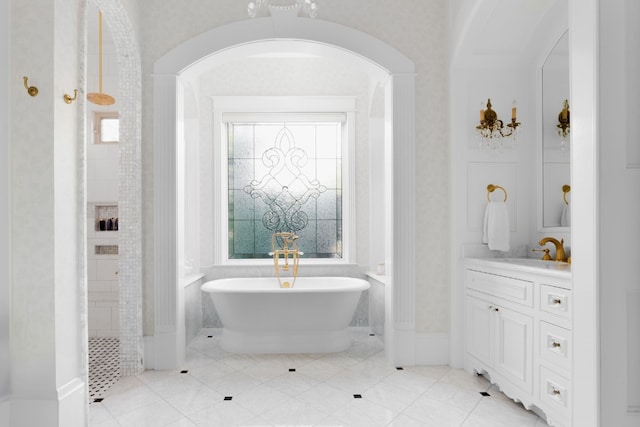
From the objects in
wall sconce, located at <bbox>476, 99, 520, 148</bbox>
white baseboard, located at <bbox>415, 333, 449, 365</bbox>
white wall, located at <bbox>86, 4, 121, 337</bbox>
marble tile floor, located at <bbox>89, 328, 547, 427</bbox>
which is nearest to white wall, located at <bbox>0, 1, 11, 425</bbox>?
marble tile floor, located at <bbox>89, 328, 547, 427</bbox>

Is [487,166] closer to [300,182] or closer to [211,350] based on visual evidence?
[300,182]

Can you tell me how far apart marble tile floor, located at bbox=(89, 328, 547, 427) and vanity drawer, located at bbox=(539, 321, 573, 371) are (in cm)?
44

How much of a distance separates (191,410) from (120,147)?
→ 199cm

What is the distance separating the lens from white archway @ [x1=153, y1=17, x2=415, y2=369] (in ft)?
10.7

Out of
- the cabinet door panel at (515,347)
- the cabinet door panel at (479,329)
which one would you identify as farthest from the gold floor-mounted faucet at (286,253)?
the cabinet door panel at (515,347)

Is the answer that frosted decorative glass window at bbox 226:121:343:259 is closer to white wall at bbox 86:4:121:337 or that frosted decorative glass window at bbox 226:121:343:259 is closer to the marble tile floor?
white wall at bbox 86:4:121:337

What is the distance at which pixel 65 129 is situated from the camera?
220 centimetres

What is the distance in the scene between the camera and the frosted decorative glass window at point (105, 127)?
428cm

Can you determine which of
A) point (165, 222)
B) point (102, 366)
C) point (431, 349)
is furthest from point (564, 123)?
point (102, 366)

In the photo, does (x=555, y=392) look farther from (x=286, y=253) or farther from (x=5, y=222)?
(x=5, y=222)

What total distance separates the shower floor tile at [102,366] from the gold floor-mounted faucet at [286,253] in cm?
167

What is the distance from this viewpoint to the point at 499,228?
3.09 m

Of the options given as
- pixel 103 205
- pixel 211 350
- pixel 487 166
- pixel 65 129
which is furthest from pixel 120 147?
pixel 487 166

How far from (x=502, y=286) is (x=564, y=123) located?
128 centimetres
